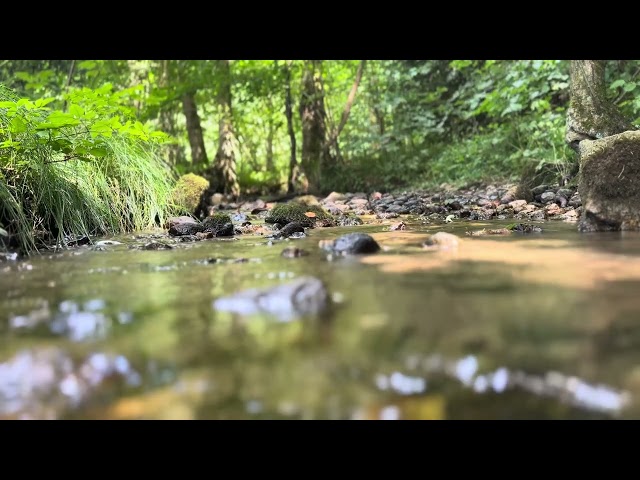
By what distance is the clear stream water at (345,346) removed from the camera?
3.17 feet

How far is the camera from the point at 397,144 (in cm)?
1334

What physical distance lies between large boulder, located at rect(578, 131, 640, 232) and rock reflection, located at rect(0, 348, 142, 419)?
358 cm

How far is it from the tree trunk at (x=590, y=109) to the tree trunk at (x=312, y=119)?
786 cm

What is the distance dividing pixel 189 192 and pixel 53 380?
18.9ft

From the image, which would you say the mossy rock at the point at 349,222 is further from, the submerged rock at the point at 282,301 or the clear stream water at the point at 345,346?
the submerged rock at the point at 282,301

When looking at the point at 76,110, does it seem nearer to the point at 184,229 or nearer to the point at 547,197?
the point at 184,229

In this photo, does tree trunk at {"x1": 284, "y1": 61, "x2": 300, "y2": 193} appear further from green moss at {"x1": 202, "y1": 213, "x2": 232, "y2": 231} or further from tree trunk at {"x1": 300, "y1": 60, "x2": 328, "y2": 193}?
green moss at {"x1": 202, "y1": 213, "x2": 232, "y2": 231}

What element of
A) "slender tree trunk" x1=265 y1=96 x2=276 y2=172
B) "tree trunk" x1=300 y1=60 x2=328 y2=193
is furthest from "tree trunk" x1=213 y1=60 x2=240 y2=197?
"slender tree trunk" x1=265 y1=96 x2=276 y2=172

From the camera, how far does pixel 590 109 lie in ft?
18.2

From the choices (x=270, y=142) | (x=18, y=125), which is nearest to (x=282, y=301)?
(x=18, y=125)

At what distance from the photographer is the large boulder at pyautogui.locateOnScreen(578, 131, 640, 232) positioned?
3.74 m

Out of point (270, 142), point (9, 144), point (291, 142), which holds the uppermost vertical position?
point (270, 142)

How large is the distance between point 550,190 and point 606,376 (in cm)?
643
